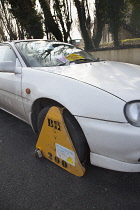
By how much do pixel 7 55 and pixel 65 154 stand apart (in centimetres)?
182

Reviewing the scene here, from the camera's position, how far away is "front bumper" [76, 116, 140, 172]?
1.23m

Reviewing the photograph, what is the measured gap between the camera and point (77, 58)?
8.08 ft

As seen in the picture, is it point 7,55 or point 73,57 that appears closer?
point 73,57

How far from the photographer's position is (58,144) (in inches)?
66.2

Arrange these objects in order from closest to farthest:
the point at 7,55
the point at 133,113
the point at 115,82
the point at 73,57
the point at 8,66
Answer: the point at 133,113
the point at 115,82
the point at 8,66
the point at 73,57
the point at 7,55

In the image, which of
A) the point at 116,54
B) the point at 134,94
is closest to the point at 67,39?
the point at 116,54

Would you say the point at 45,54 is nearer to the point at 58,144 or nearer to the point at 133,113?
the point at 58,144

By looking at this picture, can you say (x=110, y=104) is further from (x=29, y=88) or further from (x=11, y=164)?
(x=11, y=164)

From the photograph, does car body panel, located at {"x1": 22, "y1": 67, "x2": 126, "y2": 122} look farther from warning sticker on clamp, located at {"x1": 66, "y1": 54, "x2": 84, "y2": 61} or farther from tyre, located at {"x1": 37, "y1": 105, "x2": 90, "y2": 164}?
warning sticker on clamp, located at {"x1": 66, "y1": 54, "x2": 84, "y2": 61}

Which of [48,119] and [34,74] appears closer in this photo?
[48,119]

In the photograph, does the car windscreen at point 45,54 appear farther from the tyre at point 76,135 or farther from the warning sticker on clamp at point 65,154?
the warning sticker on clamp at point 65,154

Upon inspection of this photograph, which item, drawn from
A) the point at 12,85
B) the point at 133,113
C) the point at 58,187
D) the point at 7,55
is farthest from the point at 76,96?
the point at 7,55

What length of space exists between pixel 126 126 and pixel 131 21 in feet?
21.9

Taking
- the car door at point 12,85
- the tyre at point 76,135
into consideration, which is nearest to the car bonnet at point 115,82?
the tyre at point 76,135
